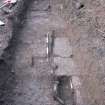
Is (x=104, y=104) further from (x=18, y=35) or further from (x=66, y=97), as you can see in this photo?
(x=18, y=35)

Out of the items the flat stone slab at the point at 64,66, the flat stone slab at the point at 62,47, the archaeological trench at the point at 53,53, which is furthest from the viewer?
the flat stone slab at the point at 62,47

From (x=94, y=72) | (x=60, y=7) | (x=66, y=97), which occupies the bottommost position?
(x=66, y=97)

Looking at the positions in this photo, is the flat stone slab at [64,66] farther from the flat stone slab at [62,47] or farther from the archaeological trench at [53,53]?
the flat stone slab at [62,47]

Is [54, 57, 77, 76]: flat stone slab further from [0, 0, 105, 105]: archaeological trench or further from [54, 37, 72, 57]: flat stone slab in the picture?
[54, 37, 72, 57]: flat stone slab

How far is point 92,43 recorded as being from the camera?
407 inches

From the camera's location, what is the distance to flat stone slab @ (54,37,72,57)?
33.6 feet

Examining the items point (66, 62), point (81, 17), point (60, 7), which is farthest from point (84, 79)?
point (60, 7)

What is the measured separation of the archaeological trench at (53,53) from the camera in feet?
28.5

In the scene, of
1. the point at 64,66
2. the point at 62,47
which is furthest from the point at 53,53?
the point at 64,66

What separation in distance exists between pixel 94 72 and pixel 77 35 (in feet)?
6.63

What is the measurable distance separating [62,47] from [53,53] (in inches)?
17.6

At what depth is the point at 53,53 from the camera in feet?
33.7

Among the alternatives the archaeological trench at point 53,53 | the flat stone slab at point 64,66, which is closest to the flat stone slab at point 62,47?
the archaeological trench at point 53,53

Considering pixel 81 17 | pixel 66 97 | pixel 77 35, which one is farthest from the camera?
pixel 81 17
